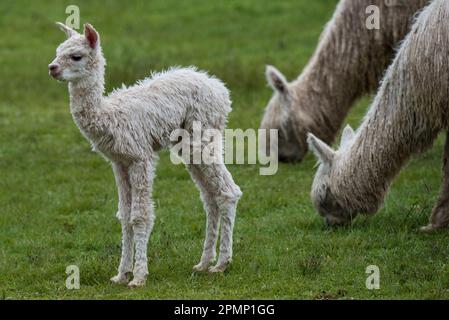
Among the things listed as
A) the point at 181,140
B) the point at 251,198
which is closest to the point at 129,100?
the point at 181,140

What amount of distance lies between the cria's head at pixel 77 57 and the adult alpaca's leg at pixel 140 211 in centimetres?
83

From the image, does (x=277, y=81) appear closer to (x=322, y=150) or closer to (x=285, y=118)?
(x=285, y=118)

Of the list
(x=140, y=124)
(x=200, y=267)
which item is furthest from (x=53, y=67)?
(x=200, y=267)

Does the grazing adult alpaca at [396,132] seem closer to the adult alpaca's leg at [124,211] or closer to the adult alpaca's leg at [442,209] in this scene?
the adult alpaca's leg at [442,209]

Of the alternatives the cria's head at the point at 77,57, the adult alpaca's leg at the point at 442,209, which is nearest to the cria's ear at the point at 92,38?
the cria's head at the point at 77,57

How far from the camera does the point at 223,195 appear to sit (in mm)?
7922

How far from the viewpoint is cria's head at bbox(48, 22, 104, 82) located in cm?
729

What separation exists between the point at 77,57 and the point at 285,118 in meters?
5.67

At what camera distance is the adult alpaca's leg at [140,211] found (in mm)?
7617

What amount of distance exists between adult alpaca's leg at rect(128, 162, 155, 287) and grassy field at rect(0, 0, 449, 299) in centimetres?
17

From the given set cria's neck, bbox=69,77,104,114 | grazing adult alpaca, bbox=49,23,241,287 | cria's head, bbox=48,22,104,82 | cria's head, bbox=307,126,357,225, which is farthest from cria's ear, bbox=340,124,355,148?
cria's head, bbox=48,22,104,82

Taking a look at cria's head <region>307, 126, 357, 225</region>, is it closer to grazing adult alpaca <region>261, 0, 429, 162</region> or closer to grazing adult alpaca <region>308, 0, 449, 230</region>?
Answer: grazing adult alpaca <region>308, 0, 449, 230</region>

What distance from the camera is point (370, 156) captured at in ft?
29.3
